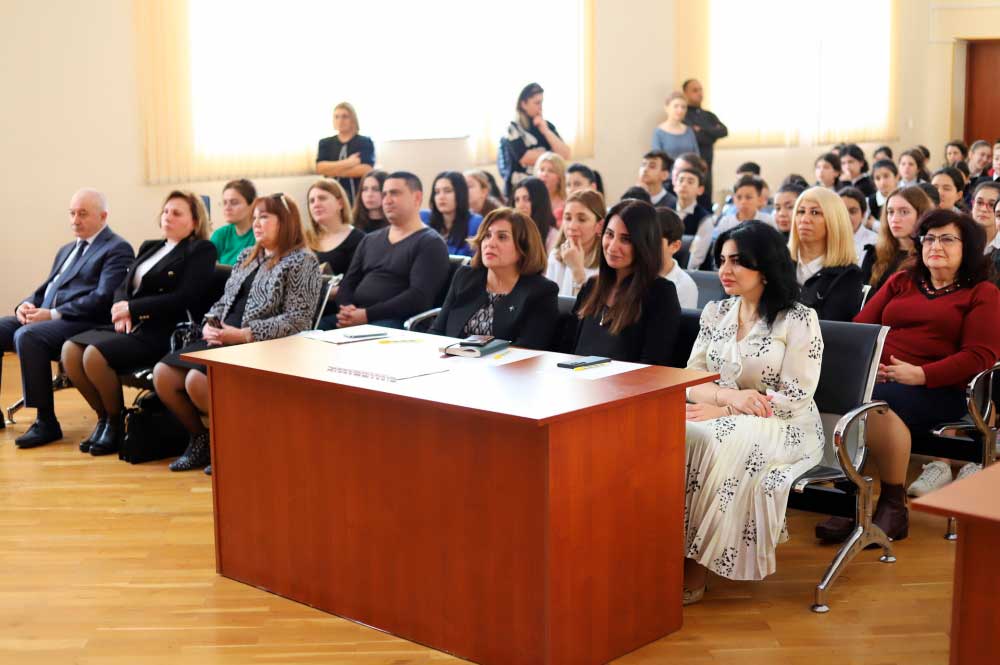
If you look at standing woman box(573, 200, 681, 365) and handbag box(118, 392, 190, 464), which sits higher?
standing woman box(573, 200, 681, 365)

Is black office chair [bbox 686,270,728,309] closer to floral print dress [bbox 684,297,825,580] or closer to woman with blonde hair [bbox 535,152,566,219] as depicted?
floral print dress [bbox 684,297,825,580]

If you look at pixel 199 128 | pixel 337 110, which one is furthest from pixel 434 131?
pixel 199 128

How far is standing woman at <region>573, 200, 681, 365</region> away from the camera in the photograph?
13.6ft

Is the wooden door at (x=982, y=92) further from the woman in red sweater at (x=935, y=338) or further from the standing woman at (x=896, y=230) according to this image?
the woman in red sweater at (x=935, y=338)

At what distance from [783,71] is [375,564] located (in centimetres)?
1172

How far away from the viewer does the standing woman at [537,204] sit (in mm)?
6852

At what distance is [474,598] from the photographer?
337 centimetres

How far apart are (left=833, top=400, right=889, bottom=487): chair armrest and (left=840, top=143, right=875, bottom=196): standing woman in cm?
697

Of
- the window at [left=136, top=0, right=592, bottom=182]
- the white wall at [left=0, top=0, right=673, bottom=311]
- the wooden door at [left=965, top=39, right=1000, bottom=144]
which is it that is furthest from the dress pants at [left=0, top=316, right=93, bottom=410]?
the wooden door at [left=965, top=39, right=1000, bottom=144]

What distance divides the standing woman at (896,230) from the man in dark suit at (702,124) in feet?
21.9

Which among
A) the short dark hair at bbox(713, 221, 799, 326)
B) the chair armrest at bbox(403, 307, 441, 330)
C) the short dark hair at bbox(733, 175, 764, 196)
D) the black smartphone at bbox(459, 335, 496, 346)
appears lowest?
the chair armrest at bbox(403, 307, 441, 330)

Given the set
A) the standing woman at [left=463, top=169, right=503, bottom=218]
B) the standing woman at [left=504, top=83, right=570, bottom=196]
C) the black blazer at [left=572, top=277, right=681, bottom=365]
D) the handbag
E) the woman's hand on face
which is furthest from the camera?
the standing woman at [left=504, top=83, right=570, bottom=196]

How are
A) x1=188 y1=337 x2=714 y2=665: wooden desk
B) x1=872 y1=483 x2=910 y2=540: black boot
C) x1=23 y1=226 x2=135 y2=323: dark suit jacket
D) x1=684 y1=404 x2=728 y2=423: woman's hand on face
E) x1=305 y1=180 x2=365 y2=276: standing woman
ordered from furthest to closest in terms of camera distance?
x1=305 y1=180 x2=365 y2=276: standing woman
x1=23 y1=226 x2=135 y2=323: dark suit jacket
x1=872 y1=483 x2=910 y2=540: black boot
x1=684 y1=404 x2=728 y2=423: woman's hand on face
x1=188 y1=337 x2=714 y2=665: wooden desk

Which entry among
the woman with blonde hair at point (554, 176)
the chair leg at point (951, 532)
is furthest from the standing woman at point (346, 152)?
the chair leg at point (951, 532)
